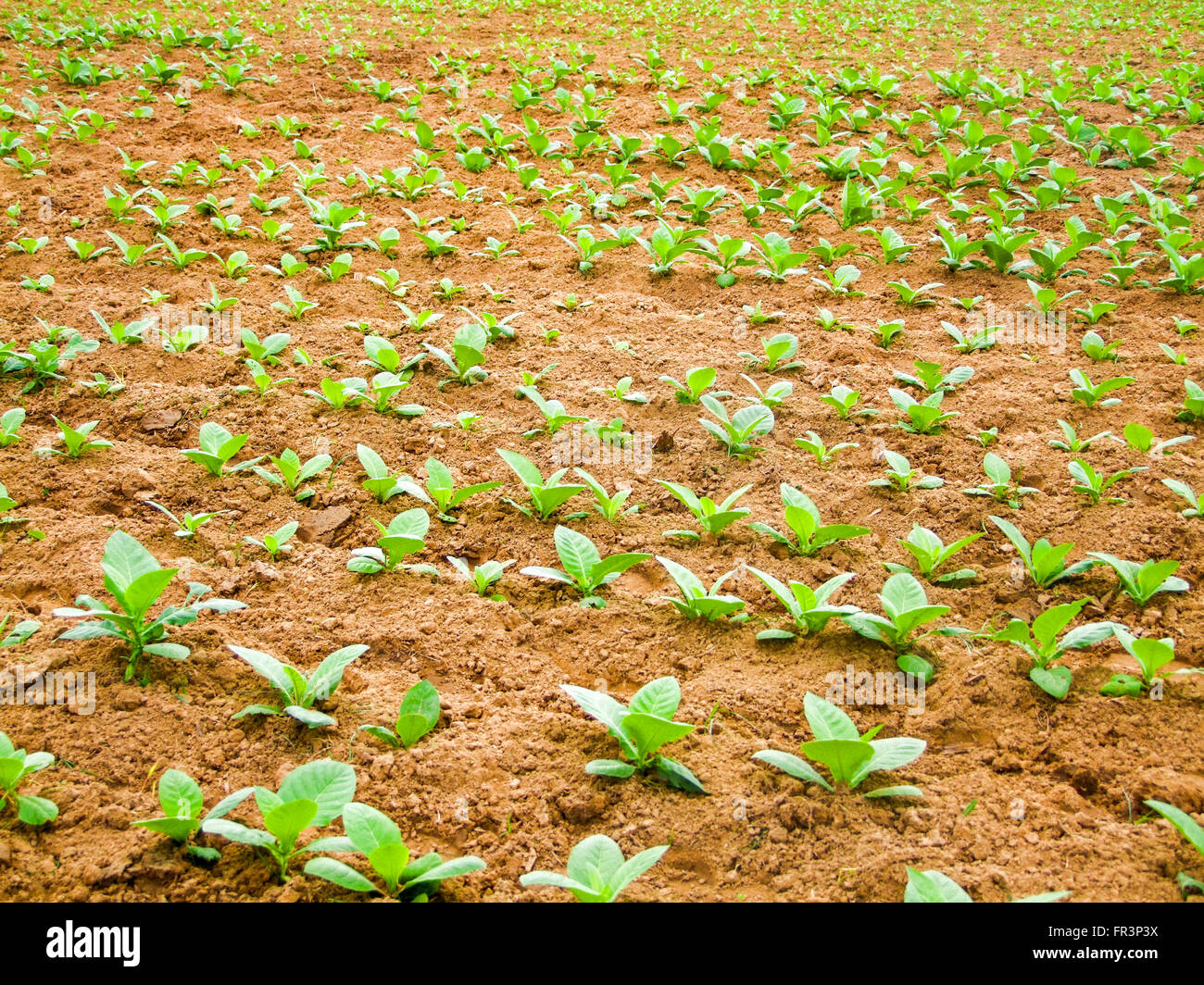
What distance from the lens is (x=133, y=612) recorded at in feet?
7.26

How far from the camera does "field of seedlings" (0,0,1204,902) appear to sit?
6.17ft

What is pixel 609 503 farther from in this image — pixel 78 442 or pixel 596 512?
pixel 78 442

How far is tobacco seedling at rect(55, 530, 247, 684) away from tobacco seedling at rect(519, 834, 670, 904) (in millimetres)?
1204

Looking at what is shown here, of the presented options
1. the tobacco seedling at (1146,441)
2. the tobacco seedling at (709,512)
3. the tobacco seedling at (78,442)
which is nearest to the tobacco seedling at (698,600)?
the tobacco seedling at (709,512)

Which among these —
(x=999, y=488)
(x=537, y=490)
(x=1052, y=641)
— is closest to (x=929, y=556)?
(x=1052, y=641)

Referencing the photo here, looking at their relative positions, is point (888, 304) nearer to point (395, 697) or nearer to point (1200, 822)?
point (1200, 822)

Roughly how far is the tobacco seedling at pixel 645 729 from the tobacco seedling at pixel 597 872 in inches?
9.4

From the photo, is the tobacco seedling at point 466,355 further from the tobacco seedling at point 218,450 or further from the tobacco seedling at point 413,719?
the tobacco seedling at point 413,719

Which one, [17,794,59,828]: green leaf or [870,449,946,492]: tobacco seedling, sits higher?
[870,449,946,492]: tobacco seedling

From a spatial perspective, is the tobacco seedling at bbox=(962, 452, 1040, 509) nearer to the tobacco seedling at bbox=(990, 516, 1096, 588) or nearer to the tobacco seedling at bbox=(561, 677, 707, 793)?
the tobacco seedling at bbox=(990, 516, 1096, 588)

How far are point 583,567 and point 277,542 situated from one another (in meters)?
1.06

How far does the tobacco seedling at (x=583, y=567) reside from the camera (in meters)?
2.60

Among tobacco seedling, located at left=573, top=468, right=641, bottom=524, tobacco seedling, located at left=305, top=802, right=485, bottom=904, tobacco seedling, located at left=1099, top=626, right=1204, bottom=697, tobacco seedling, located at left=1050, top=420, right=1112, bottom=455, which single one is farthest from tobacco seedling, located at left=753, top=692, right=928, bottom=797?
tobacco seedling, located at left=1050, top=420, right=1112, bottom=455
